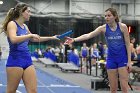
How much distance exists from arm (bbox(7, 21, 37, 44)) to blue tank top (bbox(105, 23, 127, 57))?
1.91 metres

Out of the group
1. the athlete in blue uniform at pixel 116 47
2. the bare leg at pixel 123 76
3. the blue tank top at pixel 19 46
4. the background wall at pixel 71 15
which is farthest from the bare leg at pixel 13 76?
the background wall at pixel 71 15

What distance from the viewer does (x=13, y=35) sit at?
227 inches

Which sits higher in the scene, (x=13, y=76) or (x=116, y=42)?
(x=116, y=42)

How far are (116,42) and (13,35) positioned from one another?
2.08m

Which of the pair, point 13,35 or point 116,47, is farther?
point 116,47

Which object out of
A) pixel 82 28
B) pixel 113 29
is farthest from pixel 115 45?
pixel 82 28

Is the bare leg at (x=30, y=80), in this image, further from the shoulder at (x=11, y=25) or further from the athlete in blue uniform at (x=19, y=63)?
the shoulder at (x=11, y=25)

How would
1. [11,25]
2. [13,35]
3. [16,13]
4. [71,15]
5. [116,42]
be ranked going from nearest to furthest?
[13,35], [11,25], [16,13], [116,42], [71,15]

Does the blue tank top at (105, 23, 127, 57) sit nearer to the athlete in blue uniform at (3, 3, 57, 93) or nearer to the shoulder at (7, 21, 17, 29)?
the athlete in blue uniform at (3, 3, 57, 93)

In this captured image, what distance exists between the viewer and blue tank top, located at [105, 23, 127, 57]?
7055 mm


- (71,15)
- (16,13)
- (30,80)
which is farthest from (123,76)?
(71,15)

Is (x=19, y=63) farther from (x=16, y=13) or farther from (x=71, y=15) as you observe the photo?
(x=71, y=15)

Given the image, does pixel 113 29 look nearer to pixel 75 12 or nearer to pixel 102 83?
pixel 102 83

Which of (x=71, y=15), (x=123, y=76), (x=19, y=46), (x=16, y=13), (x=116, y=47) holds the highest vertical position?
(x=16, y=13)
